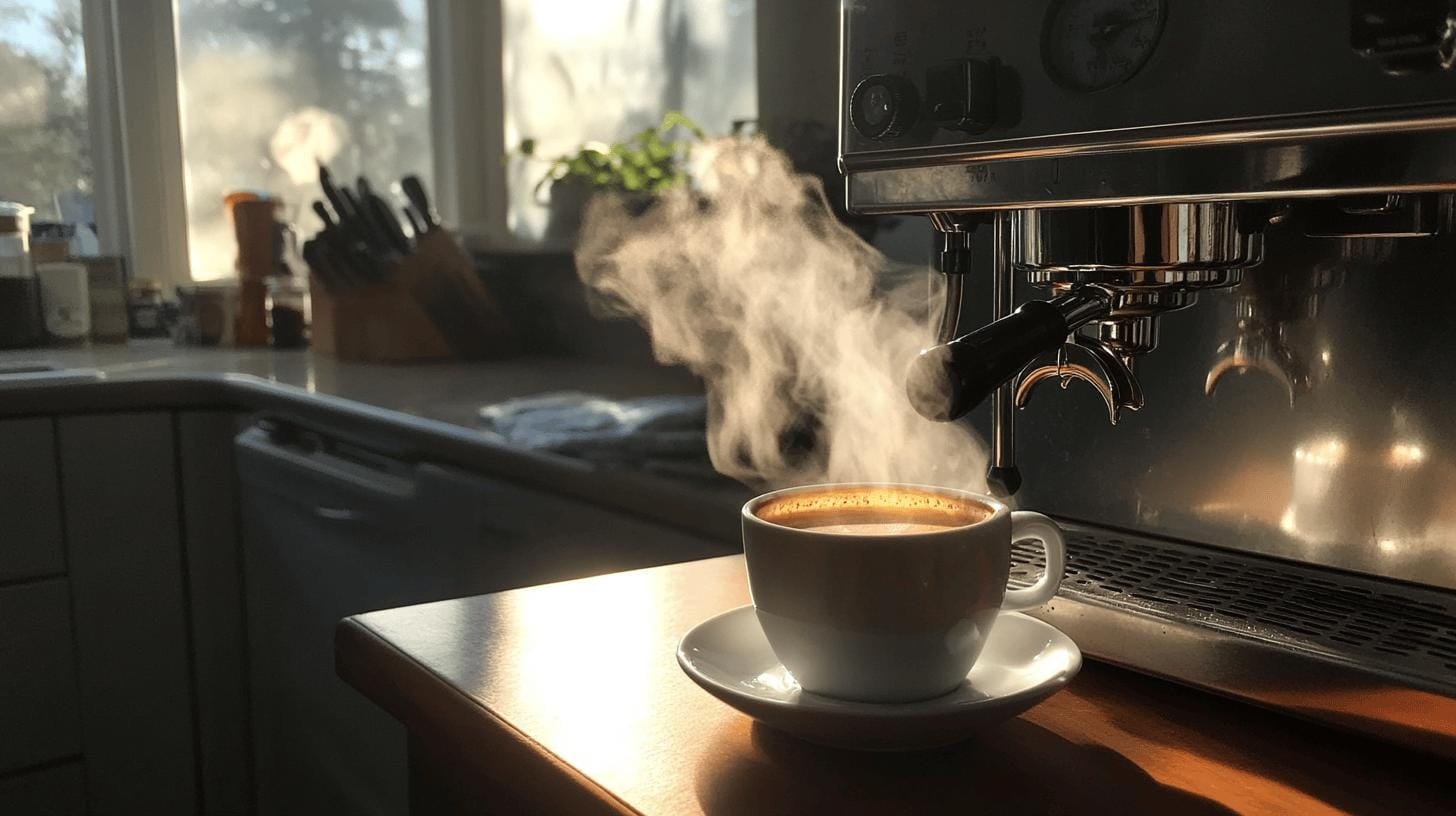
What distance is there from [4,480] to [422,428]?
663mm

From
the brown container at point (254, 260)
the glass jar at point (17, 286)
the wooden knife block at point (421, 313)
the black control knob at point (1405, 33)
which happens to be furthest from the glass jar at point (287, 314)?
the black control knob at point (1405, 33)

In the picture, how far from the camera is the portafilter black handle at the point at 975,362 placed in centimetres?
48

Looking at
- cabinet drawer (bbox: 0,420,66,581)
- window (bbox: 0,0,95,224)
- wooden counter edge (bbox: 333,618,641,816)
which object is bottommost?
cabinet drawer (bbox: 0,420,66,581)

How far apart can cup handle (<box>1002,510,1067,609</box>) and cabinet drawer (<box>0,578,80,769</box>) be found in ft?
4.87

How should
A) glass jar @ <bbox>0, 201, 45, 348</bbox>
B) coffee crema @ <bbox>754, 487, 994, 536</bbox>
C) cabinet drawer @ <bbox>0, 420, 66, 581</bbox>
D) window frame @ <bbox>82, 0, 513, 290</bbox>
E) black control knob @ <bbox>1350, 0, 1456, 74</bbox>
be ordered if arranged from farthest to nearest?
1. window frame @ <bbox>82, 0, 513, 290</bbox>
2. glass jar @ <bbox>0, 201, 45, 348</bbox>
3. cabinet drawer @ <bbox>0, 420, 66, 581</bbox>
4. coffee crema @ <bbox>754, 487, 994, 536</bbox>
5. black control knob @ <bbox>1350, 0, 1456, 74</bbox>

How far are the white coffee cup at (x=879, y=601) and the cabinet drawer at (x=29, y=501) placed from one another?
141 cm

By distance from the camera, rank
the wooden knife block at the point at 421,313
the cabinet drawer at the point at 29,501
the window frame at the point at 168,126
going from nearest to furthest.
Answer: the cabinet drawer at the point at 29,501 → the wooden knife block at the point at 421,313 → the window frame at the point at 168,126

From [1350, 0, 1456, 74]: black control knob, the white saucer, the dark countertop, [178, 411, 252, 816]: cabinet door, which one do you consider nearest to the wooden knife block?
the dark countertop

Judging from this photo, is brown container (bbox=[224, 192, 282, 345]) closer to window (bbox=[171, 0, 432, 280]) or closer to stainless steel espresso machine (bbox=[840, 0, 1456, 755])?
window (bbox=[171, 0, 432, 280])

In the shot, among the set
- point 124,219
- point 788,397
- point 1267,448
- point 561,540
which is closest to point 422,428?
point 561,540

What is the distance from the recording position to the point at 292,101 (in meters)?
2.56

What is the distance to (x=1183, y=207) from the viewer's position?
541 millimetres

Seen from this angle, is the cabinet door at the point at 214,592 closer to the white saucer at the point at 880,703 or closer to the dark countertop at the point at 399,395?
the dark countertop at the point at 399,395

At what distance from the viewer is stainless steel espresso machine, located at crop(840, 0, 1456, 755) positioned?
0.48m
